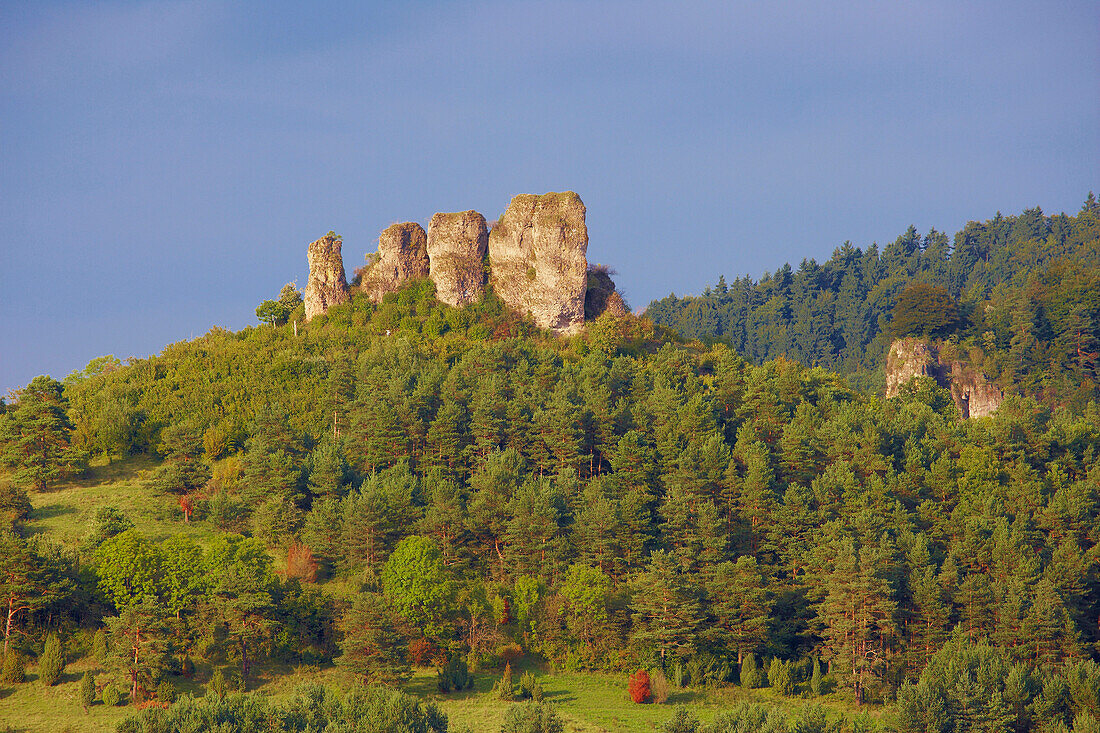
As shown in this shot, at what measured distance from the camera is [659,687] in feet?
175

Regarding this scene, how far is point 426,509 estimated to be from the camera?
61281 mm

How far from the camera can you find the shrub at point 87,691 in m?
47.4

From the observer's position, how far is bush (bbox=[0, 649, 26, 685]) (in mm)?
49219

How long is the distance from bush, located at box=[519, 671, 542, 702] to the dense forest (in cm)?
300

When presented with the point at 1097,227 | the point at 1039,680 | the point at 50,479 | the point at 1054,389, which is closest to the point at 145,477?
the point at 50,479

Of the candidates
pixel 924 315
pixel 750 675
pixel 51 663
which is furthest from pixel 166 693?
pixel 924 315

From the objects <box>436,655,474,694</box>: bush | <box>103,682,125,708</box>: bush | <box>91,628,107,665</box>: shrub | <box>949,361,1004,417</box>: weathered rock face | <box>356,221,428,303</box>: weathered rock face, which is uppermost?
<box>356,221,428,303</box>: weathered rock face

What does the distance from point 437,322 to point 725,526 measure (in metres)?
34.0

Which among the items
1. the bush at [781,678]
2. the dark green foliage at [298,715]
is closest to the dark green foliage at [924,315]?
the bush at [781,678]

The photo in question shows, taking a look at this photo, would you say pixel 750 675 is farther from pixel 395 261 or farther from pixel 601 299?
pixel 395 261

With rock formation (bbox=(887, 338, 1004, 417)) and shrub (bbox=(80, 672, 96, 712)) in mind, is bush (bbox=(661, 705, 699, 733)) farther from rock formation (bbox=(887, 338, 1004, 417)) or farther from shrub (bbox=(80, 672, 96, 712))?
rock formation (bbox=(887, 338, 1004, 417))

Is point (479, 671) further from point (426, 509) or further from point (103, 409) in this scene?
point (103, 409)

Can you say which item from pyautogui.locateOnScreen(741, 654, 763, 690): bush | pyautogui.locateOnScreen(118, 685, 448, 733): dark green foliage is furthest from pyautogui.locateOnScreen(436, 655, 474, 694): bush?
pyautogui.locateOnScreen(741, 654, 763, 690): bush

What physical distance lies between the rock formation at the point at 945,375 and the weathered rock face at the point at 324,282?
1832 inches
